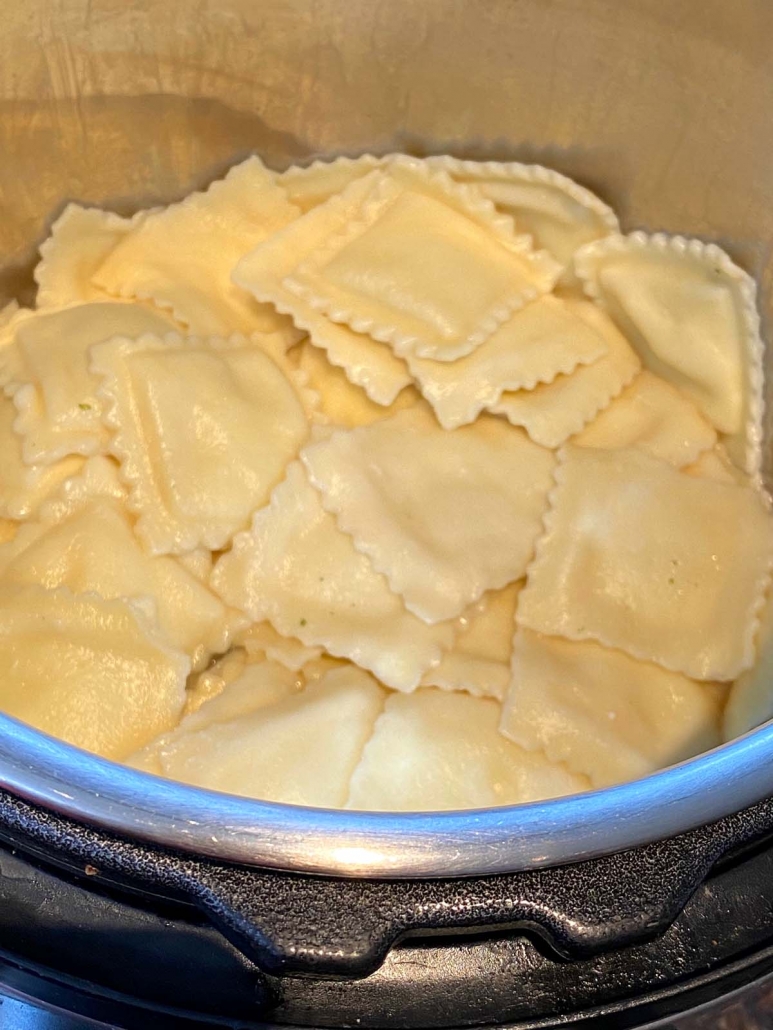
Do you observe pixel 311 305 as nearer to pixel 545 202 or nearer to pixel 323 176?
pixel 323 176

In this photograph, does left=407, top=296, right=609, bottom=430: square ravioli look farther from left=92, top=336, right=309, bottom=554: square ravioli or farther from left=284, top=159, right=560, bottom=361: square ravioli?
left=92, top=336, right=309, bottom=554: square ravioli

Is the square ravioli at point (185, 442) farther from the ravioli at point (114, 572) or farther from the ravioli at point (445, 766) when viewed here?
the ravioli at point (445, 766)

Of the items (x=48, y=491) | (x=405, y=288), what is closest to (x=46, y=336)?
(x=48, y=491)

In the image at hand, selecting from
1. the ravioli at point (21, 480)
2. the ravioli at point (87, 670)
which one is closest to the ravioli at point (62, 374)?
the ravioli at point (21, 480)

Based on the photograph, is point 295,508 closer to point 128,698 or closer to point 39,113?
point 128,698

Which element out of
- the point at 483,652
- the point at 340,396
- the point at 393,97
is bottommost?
the point at 483,652

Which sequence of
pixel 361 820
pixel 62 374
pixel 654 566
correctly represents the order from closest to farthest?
pixel 361 820
pixel 654 566
pixel 62 374

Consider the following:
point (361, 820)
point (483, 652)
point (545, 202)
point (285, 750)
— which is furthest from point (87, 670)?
point (545, 202)
